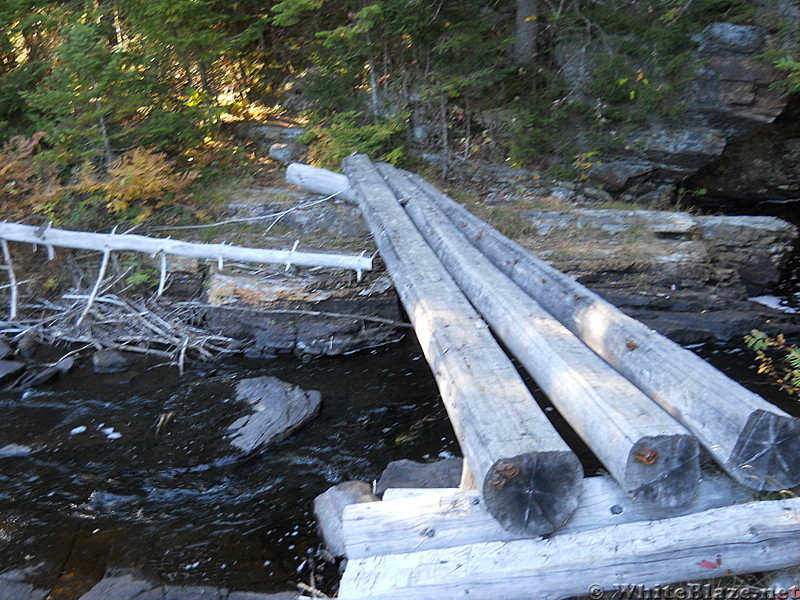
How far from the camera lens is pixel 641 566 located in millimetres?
3129

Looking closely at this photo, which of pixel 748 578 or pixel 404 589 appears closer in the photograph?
pixel 404 589

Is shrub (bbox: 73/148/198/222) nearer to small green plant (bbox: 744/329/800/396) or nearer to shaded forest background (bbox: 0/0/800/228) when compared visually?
shaded forest background (bbox: 0/0/800/228)

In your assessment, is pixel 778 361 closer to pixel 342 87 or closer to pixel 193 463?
pixel 193 463

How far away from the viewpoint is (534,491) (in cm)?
316

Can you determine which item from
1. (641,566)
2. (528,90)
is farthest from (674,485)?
(528,90)

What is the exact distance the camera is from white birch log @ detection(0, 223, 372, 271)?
30.0ft

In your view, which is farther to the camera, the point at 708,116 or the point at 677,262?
the point at 708,116

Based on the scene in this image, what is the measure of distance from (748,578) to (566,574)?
1059 mm

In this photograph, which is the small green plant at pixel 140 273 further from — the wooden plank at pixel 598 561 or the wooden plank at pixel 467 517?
the wooden plank at pixel 598 561

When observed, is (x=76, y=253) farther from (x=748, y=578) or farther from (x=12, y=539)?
(x=748, y=578)

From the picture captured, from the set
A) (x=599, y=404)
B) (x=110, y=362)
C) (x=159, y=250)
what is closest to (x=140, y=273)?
(x=159, y=250)

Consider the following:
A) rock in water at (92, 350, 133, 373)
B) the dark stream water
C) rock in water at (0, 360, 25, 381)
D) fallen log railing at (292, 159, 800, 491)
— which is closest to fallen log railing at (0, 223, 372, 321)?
rock in water at (92, 350, 133, 373)

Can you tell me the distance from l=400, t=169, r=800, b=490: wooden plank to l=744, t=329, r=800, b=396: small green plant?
2595mm

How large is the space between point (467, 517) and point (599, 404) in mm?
945
